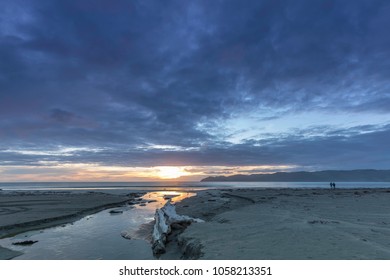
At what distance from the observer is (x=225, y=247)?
1149cm

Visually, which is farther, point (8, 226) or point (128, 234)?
point (8, 226)

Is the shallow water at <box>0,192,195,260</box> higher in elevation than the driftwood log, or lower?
lower

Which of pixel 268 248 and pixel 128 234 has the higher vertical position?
pixel 268 248

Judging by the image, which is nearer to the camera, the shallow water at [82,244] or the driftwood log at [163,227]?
the shallow water at [82,244]

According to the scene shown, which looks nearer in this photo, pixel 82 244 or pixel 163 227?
pixel 82 244

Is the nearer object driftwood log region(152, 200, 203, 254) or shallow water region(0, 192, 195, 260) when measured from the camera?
shallow water region(0, 192, 195, 260)

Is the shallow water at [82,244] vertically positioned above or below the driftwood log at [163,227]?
below

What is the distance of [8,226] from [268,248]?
24375 millimetres

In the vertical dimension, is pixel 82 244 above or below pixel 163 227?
below
